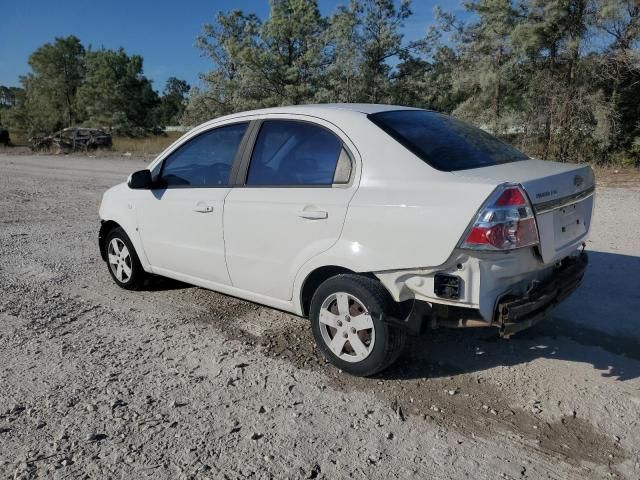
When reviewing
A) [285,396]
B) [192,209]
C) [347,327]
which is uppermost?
[192,209]

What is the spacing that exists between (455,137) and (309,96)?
2483 centimetres

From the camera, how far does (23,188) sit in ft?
43.5

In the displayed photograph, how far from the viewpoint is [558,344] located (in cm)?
373

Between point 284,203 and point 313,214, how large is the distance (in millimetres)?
278

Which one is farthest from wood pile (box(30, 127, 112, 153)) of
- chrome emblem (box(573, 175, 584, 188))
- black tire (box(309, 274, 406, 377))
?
chrome emblem (box(573, 175, 584, 188))

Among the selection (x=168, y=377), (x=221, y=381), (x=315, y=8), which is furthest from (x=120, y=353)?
(x=315, y=8)

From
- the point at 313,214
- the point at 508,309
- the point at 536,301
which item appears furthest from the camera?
the point at 313,214

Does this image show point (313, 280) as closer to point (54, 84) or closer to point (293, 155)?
point (293, 155)

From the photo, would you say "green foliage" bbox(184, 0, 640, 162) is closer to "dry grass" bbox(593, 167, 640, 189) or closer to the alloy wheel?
"dry grass" bbox(593, 167, 640, 189)

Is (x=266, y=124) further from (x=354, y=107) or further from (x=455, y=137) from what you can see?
Answer: (x=455, y=137)

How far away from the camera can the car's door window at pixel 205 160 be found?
A: 394 cm

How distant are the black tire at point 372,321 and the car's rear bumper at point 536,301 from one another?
0.61 metres

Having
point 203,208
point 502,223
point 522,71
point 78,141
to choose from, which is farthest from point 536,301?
point 78,141

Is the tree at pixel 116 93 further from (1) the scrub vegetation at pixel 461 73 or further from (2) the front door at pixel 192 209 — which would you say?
(2) the front door at pixel 192 209
